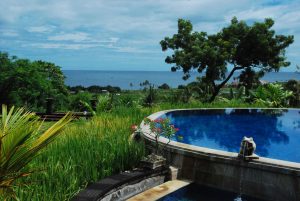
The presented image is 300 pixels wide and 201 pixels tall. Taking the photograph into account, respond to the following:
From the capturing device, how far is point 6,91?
75.7 feet

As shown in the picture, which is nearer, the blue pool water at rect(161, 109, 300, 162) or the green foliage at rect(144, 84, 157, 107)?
the blue pool water at rect(161, 109, 300, 162)

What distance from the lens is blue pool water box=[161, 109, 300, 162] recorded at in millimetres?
11127

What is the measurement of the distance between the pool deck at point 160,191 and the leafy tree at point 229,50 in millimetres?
15635

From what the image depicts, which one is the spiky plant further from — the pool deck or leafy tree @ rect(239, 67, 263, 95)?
leafy tree @ rect(239, 67, 263, 95)

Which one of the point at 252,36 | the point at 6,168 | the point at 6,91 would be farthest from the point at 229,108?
the point at 6,168

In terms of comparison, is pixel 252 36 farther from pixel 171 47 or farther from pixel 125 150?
pixel 125 150

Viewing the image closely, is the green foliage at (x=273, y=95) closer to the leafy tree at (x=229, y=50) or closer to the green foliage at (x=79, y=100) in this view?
the leafy tree at (x=229, y=50)

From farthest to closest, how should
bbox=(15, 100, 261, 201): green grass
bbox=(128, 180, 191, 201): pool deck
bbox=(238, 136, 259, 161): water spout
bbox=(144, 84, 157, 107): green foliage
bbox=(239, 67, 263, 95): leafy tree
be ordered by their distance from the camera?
bbox=(239, 67, 263, 95): leafy tree
bbox=(144, 84, 157, 107): green foliage
bbox=(238, 136, 259, 161): water spout
bbox=(128, 180, 191, 201): pool deck
bbox=(15, 100, 261, 201): green grass

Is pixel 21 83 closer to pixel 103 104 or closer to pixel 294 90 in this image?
pixel 103 104

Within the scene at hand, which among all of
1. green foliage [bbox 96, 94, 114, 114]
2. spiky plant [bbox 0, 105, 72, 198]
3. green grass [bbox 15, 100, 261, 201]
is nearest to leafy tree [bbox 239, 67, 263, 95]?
green foliage [bbox 96, 94, 114, 114]

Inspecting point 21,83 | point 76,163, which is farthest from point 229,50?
point 76,163

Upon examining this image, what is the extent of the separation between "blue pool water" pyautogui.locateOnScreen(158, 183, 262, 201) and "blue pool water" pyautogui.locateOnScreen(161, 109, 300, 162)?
3.06 metres

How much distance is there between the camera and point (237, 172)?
7012mm

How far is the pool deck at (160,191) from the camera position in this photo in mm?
6657
